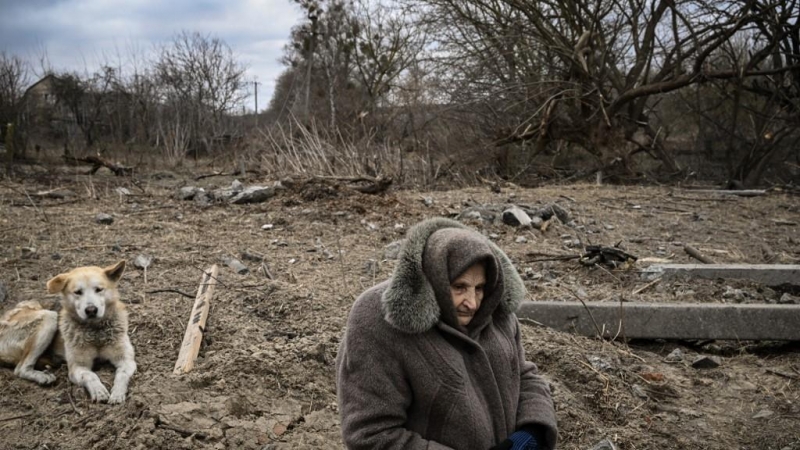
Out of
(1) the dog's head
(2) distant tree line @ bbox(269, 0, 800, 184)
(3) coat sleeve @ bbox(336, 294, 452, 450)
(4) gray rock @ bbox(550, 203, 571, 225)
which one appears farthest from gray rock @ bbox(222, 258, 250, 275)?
(2) distant tree line @ bbox(269, 0, 800, 184)

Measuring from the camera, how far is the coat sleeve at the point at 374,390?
203cm

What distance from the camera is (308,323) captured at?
4.79m

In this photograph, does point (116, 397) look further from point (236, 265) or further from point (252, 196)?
point (252, 196)

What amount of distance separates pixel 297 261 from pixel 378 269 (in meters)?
0.86

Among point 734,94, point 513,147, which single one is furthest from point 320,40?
point 734,94

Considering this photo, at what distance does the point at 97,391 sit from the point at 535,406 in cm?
265

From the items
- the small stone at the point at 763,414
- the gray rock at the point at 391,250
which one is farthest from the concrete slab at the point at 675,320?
the gray rock at the point at 391,250

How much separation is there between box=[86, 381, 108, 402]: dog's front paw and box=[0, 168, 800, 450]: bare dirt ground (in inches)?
1.8

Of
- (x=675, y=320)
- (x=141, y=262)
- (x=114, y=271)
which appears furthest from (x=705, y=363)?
(x=141, y=262)

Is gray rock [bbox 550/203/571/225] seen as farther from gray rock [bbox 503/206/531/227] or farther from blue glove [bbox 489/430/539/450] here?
blue glove [bbox 489/430/539/450]

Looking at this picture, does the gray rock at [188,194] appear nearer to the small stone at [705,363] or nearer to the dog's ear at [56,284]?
the dog's ear at [56,284]

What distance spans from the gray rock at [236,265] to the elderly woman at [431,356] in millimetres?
3969

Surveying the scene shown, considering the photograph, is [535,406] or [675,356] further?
[675,356]

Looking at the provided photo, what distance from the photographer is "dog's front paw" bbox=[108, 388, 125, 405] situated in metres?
3.68
